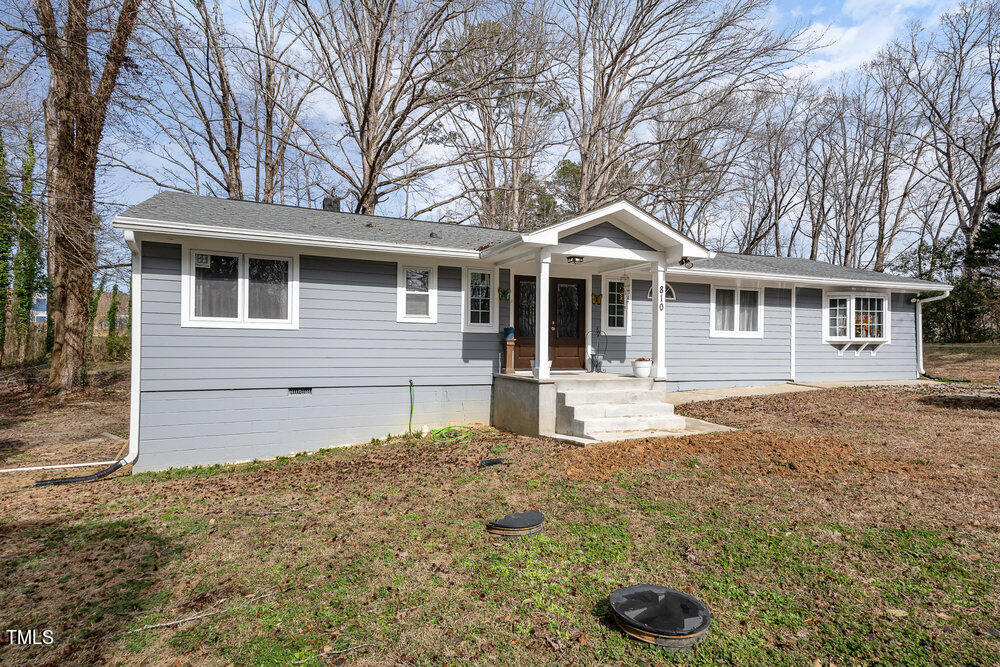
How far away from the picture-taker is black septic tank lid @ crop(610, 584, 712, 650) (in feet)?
8.36

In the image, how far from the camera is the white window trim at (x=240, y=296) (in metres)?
6.76

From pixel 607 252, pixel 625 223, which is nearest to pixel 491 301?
pixel 607 252

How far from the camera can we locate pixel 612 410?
7172mm

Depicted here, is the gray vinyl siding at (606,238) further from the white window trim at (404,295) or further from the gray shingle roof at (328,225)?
the white window trim at (404,295)

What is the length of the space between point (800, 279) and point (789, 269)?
998 mm

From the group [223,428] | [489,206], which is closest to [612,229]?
[223,428]

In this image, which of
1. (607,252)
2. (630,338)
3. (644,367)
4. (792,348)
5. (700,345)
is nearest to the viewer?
(607,252)

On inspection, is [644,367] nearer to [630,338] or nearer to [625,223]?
[630,338]

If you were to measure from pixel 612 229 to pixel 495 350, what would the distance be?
2803 mm

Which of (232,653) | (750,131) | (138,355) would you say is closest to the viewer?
(232,653)

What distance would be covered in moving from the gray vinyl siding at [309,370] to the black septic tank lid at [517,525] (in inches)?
167

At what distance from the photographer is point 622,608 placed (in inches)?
109

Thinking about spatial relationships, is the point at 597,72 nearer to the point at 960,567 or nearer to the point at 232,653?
the point at 960,567

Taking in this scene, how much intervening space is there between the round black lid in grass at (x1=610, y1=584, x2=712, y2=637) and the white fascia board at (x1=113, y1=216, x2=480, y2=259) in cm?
590
